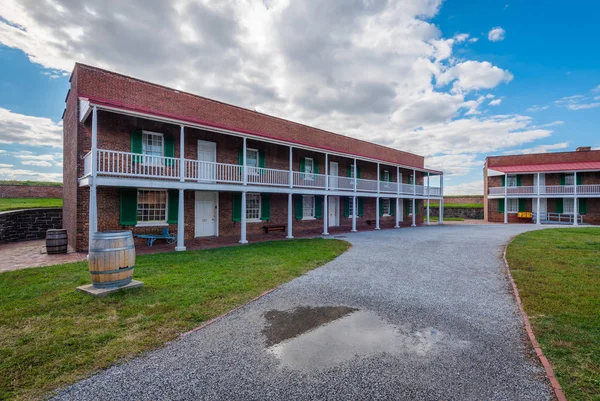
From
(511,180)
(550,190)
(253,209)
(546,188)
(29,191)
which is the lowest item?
(253,209)

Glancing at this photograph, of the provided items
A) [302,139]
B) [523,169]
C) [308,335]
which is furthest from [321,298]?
[523,169]

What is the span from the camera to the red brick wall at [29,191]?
73.2 ft

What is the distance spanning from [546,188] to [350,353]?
31.3m

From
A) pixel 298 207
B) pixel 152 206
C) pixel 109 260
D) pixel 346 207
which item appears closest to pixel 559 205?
pixel 346 207

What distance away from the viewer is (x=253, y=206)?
16.2 m

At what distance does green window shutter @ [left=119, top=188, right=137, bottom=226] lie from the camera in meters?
11.5

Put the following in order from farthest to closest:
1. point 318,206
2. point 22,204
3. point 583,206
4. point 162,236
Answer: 1. point 583,206
2. point 318,206
3. point 22,204
4. point 162,236

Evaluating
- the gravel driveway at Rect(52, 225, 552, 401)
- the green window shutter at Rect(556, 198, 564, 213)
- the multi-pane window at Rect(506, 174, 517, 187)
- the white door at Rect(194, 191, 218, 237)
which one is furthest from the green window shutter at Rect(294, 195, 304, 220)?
the green window shutter at Rect(556, 198, 564, 213)

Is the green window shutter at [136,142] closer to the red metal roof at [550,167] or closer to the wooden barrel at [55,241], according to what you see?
the wooden barrel at [55,241]

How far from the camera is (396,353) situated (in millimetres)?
3631

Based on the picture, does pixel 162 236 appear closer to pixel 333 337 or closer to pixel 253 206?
pixel 253 206

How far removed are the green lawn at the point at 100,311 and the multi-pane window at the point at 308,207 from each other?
33.9 ft

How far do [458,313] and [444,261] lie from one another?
15.1ft

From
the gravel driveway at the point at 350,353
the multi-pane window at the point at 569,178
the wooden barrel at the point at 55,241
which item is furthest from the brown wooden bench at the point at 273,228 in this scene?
the multi-pane window at the point at 569,178
